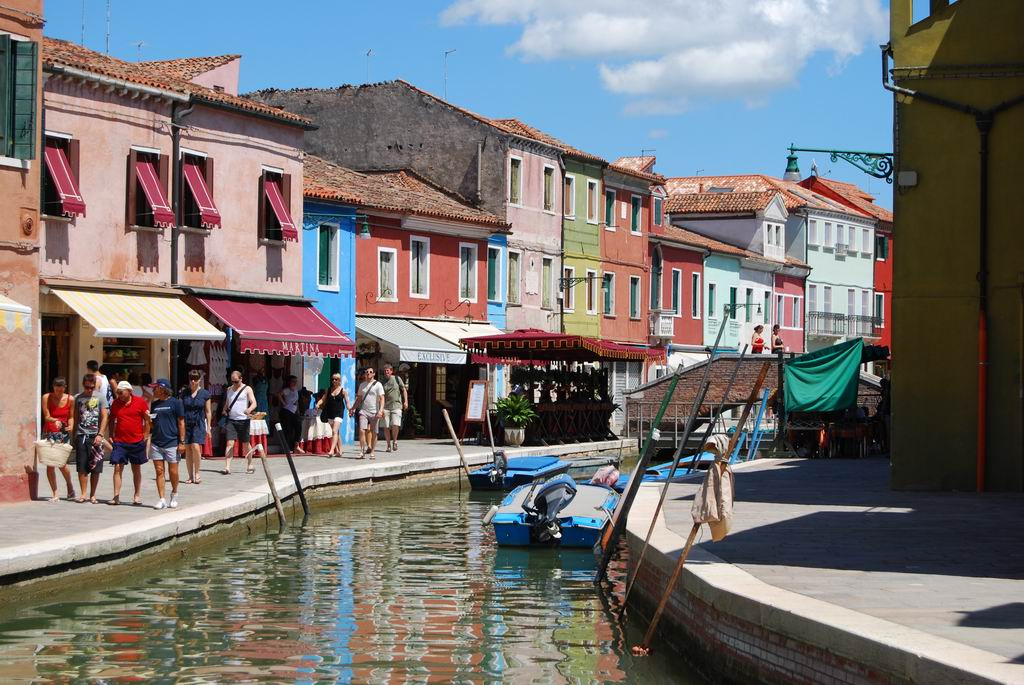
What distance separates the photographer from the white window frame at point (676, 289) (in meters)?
55.3

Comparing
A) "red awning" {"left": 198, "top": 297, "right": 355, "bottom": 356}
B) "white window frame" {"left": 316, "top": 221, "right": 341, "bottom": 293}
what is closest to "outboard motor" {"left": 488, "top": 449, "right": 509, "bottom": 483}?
"red awning" {"left": 198, "top": 297, "right": 355, "bottom": 356}

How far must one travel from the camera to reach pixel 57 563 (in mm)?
14156

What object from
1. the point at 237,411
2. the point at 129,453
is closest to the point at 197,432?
the point at 237,411

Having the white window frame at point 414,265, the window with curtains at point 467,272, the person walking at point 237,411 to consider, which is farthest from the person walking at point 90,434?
the window with curtains at point 467,272

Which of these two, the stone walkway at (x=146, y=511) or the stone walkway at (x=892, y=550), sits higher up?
the stone walkway at (x=892, y=550)

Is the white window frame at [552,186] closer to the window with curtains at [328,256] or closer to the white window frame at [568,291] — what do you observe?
the white window frame at [568,291]

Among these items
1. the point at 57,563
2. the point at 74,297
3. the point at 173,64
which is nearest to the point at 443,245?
the point at 173,64

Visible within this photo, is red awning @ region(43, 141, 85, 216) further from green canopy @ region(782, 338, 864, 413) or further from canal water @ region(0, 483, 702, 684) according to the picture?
green canopy @ region(782, 338, 864, 413)

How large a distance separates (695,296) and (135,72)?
105ft

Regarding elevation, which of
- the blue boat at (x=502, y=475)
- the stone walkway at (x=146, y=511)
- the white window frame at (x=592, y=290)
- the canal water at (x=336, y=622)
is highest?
the white window frame at (x=592, y=290)

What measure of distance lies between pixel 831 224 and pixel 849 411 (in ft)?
127

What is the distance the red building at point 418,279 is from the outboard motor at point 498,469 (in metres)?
6.71

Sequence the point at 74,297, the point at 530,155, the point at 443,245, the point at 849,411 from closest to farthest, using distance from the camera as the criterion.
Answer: the point at 74,297 → the point at 849,411 → the point at 443,245 → the point at 530,155

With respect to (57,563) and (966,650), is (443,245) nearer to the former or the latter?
(57,563)
